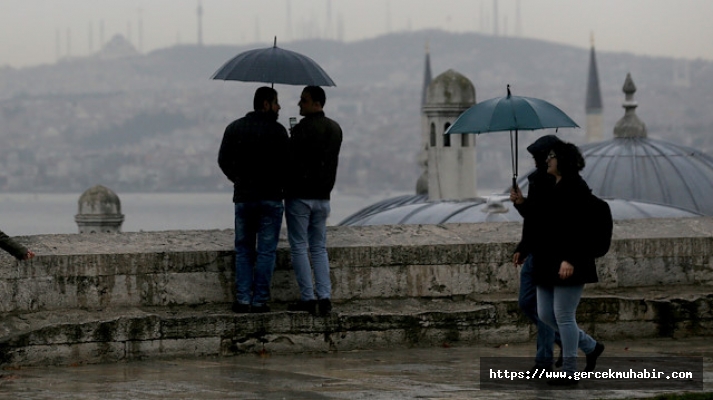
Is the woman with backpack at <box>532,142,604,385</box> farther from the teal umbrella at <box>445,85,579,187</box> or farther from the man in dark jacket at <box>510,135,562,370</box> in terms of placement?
the teal umbrella at <box>445,85,579,187</box>

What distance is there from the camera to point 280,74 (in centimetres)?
1208

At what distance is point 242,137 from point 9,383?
2.56 meters

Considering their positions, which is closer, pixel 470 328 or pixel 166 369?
pixel 166 369

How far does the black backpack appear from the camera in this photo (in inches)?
379

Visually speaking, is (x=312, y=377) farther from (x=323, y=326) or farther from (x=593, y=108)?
(x=593, y=108)

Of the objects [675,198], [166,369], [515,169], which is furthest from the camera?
[675,198]

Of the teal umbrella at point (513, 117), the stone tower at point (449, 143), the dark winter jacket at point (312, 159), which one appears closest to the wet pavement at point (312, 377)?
the dark winter jacket at point (312, 159)

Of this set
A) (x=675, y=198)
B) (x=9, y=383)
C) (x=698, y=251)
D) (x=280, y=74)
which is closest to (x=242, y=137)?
(x=280, y=74)

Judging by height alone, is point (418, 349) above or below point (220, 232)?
below

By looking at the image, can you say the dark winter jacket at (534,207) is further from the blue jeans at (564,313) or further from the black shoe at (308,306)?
the black shoe at (308,306)

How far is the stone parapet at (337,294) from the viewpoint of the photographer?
36.5 ft

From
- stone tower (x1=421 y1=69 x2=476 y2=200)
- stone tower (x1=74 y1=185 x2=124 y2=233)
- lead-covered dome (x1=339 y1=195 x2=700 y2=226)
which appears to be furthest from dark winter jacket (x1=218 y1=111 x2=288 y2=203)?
stone tower (x1=421 y1=69 x2=476 y2=200)

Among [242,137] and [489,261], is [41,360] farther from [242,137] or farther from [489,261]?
[489,261]

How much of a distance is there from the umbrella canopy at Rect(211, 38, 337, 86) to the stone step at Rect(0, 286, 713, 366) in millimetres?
1636
